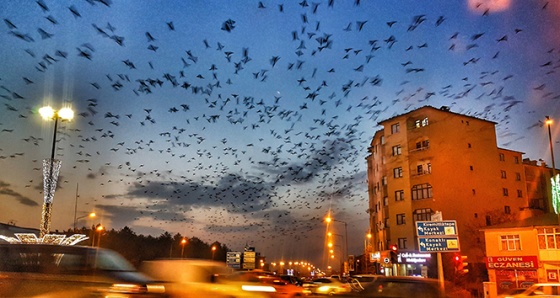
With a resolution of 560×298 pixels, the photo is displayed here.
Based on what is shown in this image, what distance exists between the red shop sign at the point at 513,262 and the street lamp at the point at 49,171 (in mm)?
35062

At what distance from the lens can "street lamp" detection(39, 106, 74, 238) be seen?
2575 cm

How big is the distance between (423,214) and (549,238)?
15319mm

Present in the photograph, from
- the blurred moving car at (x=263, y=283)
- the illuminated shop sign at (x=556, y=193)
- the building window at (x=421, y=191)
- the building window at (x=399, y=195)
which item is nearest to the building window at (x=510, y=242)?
the illuminated shop sign at (x=556, y=193)

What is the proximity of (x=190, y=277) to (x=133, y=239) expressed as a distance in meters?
105

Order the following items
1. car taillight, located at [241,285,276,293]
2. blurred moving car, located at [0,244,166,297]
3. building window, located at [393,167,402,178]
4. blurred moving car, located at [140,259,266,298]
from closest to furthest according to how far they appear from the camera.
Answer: blurred moving car, located at [0,244,166,297] → blurred moving car, located at [140,259,266,298] → car taillight, located at [241,285,276,293] → building window, located at [393,167,402,178]

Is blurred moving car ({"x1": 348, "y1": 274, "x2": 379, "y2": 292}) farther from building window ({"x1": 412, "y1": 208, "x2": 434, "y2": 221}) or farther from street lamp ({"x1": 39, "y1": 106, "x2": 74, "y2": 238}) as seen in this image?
building window ({"x1": 412, "y1": 208, "x2": 434, "y2": 221})

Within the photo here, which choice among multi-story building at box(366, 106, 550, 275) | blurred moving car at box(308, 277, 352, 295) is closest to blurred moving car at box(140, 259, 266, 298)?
blurred moving car at box(308, 277, 352, 295)

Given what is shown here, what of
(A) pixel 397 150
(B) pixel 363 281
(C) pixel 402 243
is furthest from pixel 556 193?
(B) pixel 363 281

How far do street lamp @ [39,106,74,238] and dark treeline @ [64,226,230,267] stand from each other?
58762mm

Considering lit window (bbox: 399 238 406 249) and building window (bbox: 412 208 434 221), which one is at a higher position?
building window (bbox: 412 208 434 221)

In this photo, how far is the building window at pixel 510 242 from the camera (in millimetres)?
38875

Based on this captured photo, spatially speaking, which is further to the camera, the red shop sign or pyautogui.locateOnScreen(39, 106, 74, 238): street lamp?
the red shop sign

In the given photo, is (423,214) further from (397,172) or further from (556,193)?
(556,193)

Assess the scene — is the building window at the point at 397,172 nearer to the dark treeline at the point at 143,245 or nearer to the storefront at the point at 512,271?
the storefront at the point at 512,271
